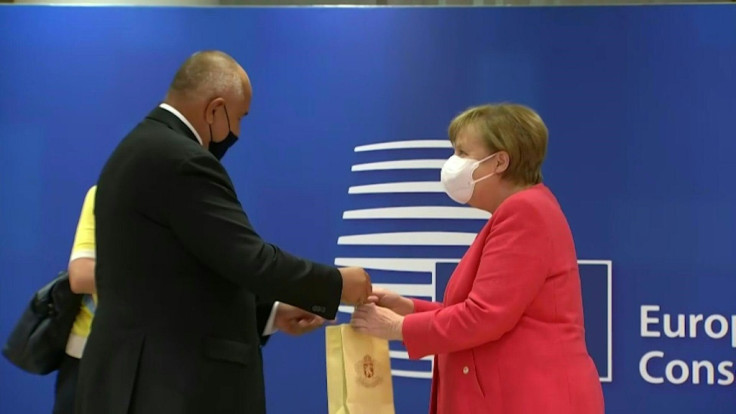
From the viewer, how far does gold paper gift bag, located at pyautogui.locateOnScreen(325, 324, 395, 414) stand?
6.49 ft

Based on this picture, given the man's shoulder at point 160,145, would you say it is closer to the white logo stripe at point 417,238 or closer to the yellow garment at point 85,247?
Answer: the yellow garment at point 85,247

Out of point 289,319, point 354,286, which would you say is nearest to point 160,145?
point 354,286

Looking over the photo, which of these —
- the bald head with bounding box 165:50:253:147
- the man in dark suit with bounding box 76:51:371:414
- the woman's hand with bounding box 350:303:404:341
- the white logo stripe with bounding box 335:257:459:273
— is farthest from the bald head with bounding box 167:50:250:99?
the white logo stripe with bounding box 335:257:459:273

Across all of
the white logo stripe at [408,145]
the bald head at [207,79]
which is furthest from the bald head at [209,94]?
the white logo stripe at [408,145]

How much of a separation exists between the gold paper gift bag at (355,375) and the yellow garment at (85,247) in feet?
2.68

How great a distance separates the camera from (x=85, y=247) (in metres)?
2.35

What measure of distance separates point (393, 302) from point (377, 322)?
0.74ft

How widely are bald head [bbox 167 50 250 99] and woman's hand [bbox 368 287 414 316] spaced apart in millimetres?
671

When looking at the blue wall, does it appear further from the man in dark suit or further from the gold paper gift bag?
the man in dark suit

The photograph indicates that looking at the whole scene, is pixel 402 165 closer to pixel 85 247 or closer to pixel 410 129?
pixel 410 129

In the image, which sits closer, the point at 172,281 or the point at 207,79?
the point at 172,281

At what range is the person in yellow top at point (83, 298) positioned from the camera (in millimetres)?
2326

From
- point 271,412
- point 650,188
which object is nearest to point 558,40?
point 650,188

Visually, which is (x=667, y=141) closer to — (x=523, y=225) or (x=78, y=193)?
(x=523, y=225)
